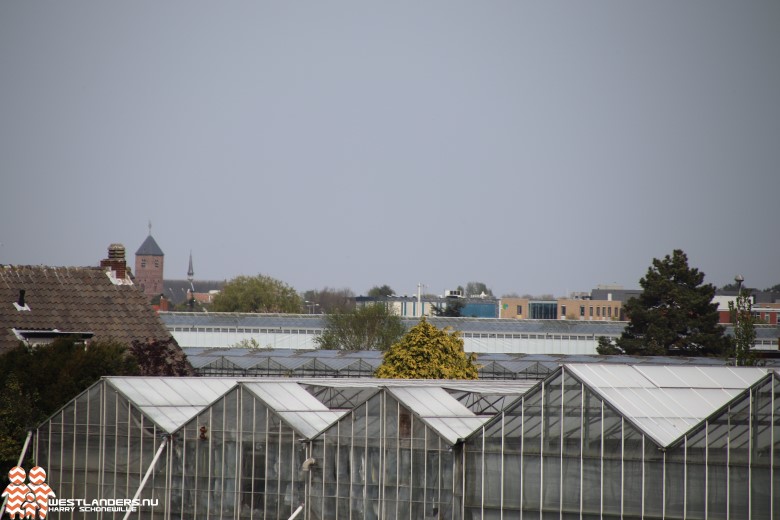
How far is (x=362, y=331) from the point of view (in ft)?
298

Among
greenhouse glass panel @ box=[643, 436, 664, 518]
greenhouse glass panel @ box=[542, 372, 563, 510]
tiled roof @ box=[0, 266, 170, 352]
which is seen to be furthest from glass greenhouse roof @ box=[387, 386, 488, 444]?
tiled roof @ box=[0, 266, 170, 352]

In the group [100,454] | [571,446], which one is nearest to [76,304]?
[100,454]

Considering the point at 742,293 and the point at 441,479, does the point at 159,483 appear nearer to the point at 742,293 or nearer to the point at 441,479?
the point at 441,479

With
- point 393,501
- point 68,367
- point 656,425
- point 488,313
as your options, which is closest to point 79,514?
point 68,367

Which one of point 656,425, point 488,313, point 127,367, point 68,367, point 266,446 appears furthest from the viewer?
point 488,313

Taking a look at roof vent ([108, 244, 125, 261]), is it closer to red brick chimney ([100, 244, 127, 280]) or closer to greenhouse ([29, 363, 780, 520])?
red brick chimney ([100, 244, 127, 280])

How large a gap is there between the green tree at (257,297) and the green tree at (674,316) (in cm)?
7183

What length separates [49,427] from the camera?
30.4m

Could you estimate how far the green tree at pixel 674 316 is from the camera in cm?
7981

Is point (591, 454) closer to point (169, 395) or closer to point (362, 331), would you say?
point (169, 395)

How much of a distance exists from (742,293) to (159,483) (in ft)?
92.2

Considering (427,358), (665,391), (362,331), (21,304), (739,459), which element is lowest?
(739,459)

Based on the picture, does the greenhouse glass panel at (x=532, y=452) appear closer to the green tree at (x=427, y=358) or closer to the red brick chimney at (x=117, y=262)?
the green tree at (x=427, y=358)

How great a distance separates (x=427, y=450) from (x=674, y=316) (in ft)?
189
